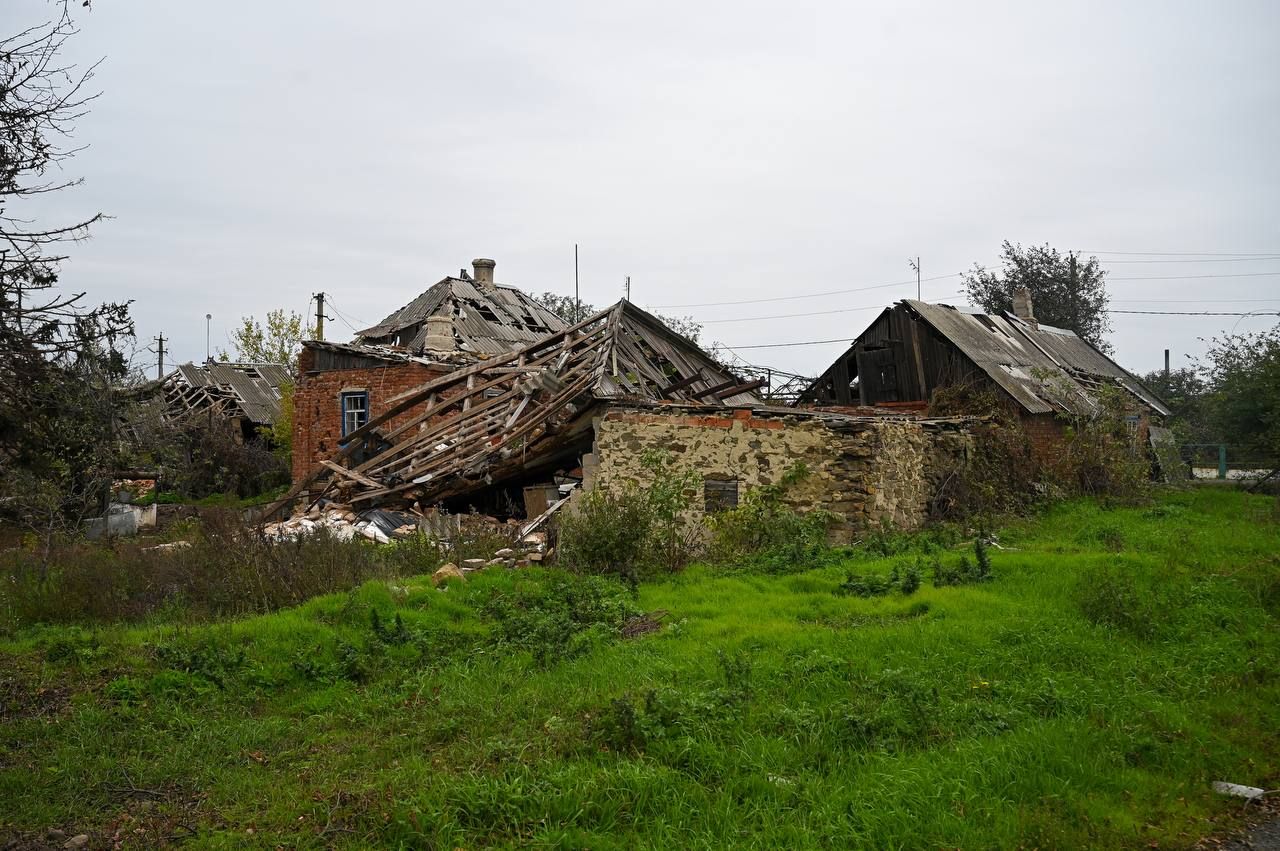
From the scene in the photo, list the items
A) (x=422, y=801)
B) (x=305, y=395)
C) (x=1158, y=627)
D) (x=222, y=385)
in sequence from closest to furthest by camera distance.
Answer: (x=422, y=801)
(x=1158, y=627)
(x=305, y=395)
(x=222, y=385)

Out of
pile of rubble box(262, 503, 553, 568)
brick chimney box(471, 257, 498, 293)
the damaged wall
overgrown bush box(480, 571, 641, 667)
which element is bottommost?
overgrown bush box(480, 571, 641, 667)

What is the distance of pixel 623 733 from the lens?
545 cm

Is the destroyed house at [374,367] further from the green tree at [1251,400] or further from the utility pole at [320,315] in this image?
the green tree at [1251,400]

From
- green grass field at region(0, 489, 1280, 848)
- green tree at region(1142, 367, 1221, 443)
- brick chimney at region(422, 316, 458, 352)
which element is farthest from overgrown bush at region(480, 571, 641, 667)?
green tree at region(1142, 367, 1221, 443)

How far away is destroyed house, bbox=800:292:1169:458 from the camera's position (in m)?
20.3

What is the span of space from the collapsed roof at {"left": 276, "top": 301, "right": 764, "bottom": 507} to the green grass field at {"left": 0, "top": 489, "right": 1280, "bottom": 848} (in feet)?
17.6

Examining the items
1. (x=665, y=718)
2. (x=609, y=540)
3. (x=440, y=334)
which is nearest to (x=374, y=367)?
(x=440, y=334)

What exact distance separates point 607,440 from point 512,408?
3522 millimetres

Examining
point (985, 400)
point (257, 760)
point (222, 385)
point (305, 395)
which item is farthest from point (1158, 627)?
point (222, 385)

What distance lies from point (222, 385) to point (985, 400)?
1054 inches

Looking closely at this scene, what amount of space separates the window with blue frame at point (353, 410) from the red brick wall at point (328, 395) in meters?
0.12

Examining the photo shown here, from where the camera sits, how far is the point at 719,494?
1310 centimetres

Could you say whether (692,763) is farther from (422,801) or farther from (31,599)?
(31,599)

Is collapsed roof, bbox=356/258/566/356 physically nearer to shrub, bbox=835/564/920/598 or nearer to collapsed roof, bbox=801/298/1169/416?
collapsed roof, bbox=801/298/1169/416
